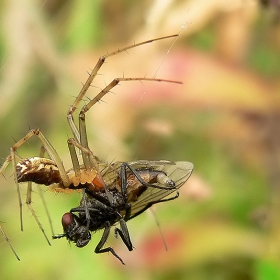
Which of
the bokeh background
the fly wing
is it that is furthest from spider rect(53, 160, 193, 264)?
the bokeh background

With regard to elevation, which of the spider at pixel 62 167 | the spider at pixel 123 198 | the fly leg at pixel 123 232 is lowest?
the fly leg at pixel 123 232

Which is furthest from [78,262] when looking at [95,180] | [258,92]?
[258,92]

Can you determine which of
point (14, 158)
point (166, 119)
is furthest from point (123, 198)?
point (166, 119)

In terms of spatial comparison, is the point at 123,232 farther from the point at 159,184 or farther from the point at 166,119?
the point at 166,119

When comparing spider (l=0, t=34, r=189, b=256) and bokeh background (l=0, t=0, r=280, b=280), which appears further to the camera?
bokeh background (l=0, t=0, r=280, b=280)

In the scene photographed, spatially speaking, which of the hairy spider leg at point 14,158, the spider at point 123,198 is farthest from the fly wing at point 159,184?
the hairy spider leg at point 14,158

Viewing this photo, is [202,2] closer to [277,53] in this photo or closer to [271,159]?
[277,53]

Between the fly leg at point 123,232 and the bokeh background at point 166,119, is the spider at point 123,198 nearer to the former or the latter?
the fly leg at point 123,232

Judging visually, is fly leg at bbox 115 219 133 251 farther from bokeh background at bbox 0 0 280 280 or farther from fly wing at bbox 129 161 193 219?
bokeh background at bbox 0 0 280 280
